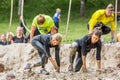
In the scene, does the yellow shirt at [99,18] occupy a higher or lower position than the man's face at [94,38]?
higher

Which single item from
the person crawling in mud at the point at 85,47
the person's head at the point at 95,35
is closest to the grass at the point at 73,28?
the person crawling in mud at the point at 85,47

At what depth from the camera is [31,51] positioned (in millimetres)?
16594

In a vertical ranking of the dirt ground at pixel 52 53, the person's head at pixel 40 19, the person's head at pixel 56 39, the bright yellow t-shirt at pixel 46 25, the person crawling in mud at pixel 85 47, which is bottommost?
the dirt ground at pixel 52 53

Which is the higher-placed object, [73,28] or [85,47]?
[85,47]

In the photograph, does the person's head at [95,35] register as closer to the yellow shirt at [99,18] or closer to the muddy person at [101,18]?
the muddy person at [101,18]

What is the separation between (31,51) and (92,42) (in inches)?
176

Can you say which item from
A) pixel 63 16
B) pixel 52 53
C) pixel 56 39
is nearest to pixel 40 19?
pixel 56 39

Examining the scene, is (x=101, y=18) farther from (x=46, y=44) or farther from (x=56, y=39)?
(x=56, y=39)

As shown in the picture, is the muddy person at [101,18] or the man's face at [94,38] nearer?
the man's face at [94,38]

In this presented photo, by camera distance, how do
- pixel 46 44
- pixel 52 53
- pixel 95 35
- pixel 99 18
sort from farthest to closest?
pixel 52 53, pixel 99 18, pixel 46 44, pixel 95 35

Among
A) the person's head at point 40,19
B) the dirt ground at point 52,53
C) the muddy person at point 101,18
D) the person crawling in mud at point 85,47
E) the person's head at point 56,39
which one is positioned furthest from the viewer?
the muddy person at point 101,18

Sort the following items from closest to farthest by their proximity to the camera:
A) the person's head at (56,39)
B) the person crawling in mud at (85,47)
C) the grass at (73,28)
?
the person's head at (56,39) < the person crawling in mud at (85,47) < the grass at (73,28)

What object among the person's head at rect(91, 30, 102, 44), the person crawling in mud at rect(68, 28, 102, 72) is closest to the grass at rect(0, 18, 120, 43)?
the person crawling in mud at rect(68, 28, 102, 72)

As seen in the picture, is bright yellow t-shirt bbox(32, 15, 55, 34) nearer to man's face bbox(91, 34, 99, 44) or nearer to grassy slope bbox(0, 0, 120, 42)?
man's face bbox(91, 34, 99, 44)
